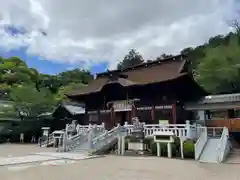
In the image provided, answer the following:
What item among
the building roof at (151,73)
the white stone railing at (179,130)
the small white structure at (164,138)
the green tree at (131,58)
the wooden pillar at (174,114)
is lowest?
the small white structure at (164,138)

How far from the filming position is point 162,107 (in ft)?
55.0

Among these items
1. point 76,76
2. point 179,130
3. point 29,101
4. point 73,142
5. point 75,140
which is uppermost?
point 76,76

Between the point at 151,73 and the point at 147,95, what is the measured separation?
2350 mm

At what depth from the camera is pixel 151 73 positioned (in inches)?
756

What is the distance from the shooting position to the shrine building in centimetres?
1653

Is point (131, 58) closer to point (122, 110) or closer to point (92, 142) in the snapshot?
point (122, 110)

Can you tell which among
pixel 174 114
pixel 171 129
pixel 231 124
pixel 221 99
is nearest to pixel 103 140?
pixel 171 129

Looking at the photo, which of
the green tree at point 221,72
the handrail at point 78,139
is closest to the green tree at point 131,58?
the green tree at point 221,72

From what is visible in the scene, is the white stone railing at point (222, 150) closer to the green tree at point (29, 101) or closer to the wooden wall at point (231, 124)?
the wooden wall at point (231, 124)

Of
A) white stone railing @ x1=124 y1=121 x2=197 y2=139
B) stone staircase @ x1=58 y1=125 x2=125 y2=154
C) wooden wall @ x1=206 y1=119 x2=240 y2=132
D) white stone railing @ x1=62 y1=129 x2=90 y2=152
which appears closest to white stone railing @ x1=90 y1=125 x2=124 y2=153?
stone staircase @ x1=58 y1=125 x2=125 y2=154

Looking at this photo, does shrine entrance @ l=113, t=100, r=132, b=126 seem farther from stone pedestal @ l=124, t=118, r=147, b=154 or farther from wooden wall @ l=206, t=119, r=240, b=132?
wooden wall @ l=206, t=119, r=240, b=132

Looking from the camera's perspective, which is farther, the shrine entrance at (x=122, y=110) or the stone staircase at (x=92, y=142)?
the shrine entrance at (x=122, y=110)

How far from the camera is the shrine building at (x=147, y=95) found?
1653 centimetres

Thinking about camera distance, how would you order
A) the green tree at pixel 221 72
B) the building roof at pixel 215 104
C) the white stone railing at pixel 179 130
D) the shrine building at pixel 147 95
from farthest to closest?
the green tree at pixel 221 72, the building roof at pixel 215 104, the shrine building at pixel 147 95, the white stone railing at pixel 179 130
